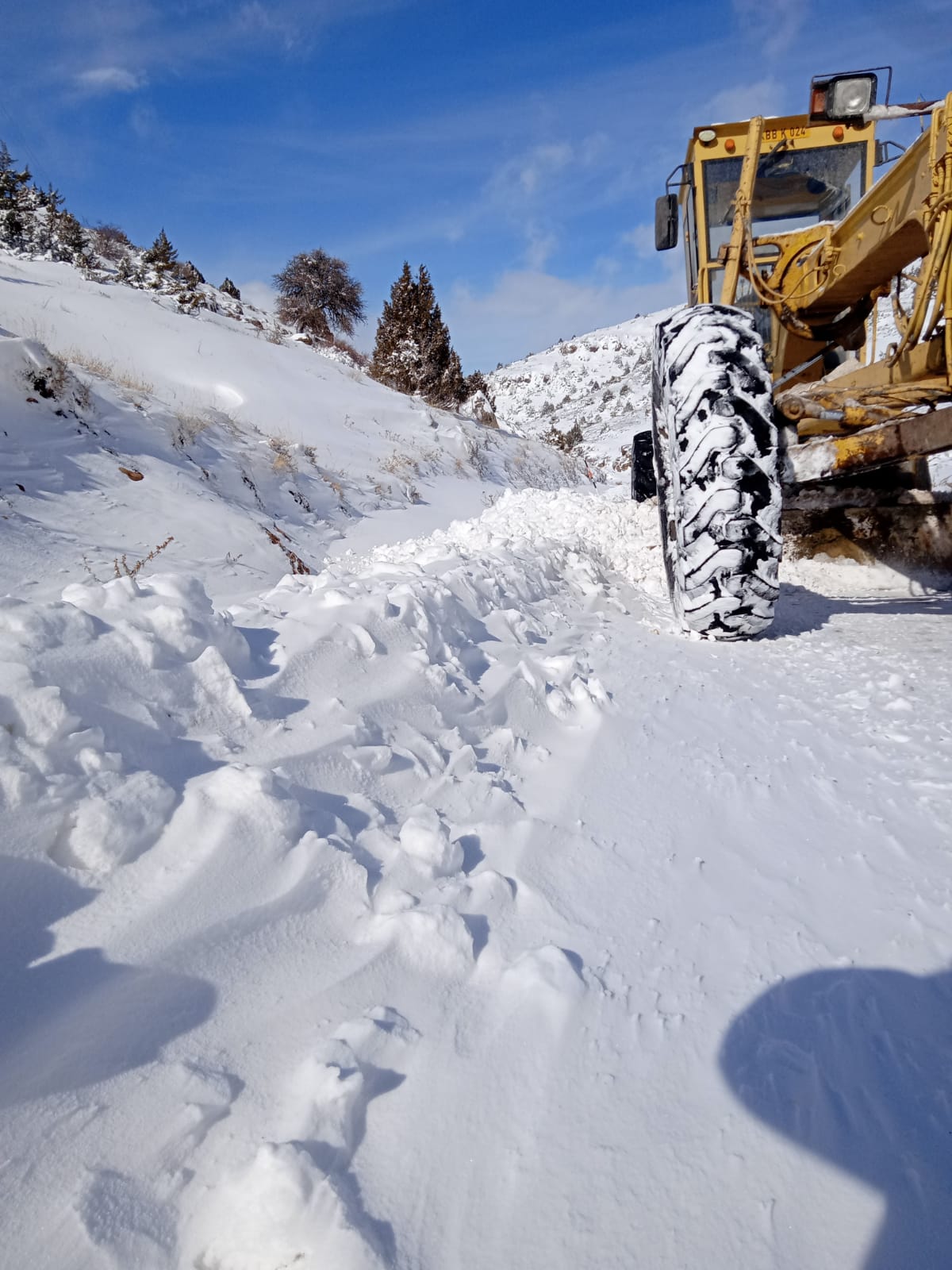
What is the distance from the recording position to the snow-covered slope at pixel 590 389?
24594 mm

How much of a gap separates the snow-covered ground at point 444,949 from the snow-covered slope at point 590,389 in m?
14.5

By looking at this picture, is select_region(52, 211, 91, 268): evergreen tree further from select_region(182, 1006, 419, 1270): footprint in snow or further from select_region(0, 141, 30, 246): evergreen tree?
select_region(182, 1006, 419, 1270): footprint in snow

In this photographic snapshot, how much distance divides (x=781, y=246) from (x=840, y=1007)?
15.7 feet

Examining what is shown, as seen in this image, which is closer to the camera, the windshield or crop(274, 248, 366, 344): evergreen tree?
the windshield

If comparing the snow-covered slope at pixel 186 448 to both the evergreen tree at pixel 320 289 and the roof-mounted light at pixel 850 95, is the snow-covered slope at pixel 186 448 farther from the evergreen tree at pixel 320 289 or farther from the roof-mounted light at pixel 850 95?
the evergreen tree at pixel 320 289

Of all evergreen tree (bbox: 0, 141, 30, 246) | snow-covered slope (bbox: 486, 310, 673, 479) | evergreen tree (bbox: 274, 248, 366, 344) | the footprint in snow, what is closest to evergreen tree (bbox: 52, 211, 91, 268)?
evergreen tree (bbox: 0, 141, 30, 246)

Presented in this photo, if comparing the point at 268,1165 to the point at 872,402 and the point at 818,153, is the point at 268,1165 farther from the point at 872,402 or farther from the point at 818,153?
the point at 818,153

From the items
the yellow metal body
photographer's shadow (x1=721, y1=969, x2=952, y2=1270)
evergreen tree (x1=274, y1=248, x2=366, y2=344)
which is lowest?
photographer's shadow (x1=721, y1=969, x2=952, y2=1270)

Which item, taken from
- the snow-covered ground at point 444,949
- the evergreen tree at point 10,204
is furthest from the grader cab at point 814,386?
the evergreen tree at point 10,204

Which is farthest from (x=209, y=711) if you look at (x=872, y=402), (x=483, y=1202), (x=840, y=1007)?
(x=872, y=402)

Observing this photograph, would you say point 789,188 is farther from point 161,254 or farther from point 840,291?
point 161,254

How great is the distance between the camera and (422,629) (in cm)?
254

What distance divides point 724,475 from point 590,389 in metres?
36.3

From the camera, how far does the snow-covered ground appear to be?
932 mm
